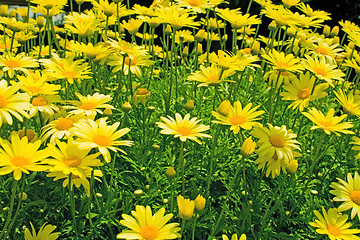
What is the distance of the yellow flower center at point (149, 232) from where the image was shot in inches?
44.4

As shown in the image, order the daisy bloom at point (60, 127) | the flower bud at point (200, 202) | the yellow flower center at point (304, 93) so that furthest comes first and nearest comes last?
the yellow flower center at point (304, 93), the daisy bloom at point (60, 127), the flower bud at point (200, 202)

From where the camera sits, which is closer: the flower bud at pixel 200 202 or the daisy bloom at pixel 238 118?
the flower bud at pixel 200 202

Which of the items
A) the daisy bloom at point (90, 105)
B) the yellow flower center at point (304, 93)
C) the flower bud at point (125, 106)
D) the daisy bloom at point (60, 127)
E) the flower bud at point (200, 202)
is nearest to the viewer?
the flower bud at point (200, 202)

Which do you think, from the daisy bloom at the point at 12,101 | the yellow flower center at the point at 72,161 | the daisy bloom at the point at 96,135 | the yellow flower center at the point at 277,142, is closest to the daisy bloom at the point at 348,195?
the yellow flower center at the point at 277,142

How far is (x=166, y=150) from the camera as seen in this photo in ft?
6.11

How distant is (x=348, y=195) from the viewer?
150cm

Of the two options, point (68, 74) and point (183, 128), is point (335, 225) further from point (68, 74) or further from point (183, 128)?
point (68, 74)

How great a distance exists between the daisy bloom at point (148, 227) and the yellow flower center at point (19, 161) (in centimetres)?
35

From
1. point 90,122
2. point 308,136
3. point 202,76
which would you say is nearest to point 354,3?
point 308,136

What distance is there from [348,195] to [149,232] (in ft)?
2.86

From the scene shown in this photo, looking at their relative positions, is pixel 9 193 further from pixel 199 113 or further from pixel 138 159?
pixel 199 113

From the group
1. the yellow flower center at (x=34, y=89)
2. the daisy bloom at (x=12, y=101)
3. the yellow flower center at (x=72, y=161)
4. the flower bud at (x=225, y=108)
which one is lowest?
the yellow flower center at (x=72, y=161)

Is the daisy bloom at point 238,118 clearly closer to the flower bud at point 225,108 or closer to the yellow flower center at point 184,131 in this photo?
the flower bud at point 225,108

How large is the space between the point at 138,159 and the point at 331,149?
1.15 meters
